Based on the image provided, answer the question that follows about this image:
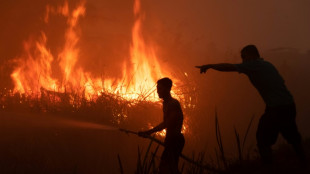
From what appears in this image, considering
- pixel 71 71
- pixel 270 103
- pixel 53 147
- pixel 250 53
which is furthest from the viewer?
pixel 71 71

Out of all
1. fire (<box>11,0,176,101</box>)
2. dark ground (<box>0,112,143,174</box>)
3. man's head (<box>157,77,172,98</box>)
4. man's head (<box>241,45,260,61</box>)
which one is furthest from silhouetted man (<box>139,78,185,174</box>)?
fire (<box>11,0,176,101</box>)

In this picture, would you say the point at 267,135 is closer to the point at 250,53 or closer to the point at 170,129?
the point at 250,53

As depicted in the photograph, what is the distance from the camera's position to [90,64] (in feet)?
42.6

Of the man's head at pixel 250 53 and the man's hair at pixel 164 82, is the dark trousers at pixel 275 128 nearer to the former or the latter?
the man's head at pixel 250 53

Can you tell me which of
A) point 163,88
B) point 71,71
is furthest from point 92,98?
point 163,88

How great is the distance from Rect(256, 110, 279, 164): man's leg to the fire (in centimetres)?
516

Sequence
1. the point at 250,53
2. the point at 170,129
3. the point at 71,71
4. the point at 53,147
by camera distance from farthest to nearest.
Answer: the point at 71,71 → the point at 53,147 → the point at 170,129 → the point at 250,53

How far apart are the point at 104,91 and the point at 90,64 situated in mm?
3366

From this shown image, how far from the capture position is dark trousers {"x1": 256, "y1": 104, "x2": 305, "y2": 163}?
14.6 ft

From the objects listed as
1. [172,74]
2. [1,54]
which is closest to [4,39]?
[1,54]

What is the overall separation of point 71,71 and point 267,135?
851 cm

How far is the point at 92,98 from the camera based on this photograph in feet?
32.1

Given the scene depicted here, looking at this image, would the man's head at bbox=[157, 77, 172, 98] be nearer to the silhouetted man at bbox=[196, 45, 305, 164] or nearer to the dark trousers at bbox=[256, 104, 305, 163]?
the silhouetted man at bbox=[196, 45, 305, 164]

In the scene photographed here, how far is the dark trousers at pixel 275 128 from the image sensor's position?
444cm
